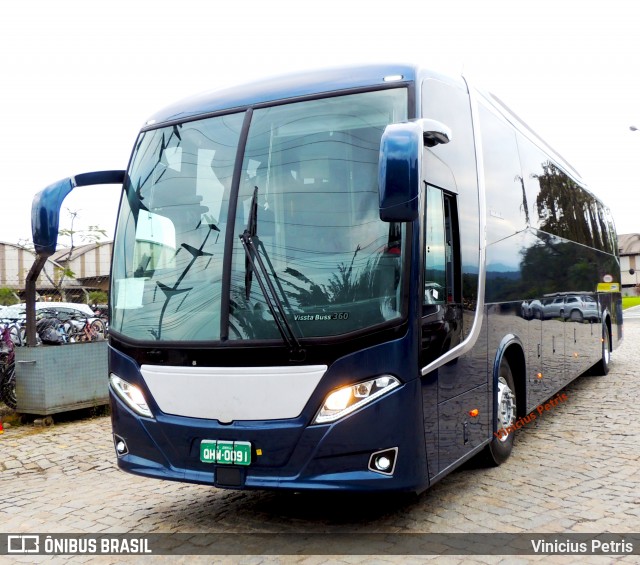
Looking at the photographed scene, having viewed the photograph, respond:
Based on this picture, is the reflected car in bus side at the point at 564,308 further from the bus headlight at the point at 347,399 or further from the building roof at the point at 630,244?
the building roof at the point at 630,244

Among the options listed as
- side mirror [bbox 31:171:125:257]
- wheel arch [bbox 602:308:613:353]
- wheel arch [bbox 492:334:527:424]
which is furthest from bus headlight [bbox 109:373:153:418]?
wheel arch [bbox 602:308:613:353]

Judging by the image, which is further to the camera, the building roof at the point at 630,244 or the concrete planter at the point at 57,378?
the building roof at the point at 630,244

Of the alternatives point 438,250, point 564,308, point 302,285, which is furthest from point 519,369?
point 302,285

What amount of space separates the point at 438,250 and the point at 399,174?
109cm

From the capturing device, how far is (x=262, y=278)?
4723mm

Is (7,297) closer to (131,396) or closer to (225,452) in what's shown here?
(131,396)

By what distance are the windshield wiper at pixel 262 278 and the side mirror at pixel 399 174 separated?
908mm

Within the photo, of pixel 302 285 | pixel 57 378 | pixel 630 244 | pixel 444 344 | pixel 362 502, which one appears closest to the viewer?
pixel 302 285

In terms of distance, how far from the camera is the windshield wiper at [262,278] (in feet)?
15.0

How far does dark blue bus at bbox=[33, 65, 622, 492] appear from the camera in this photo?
4.56m

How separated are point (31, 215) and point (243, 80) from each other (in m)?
1.94

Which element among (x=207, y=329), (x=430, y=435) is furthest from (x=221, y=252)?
(x=430, y=435)

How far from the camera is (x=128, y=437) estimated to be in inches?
206

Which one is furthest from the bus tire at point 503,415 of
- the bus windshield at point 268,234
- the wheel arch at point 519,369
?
the bus windshield at point 268,234
